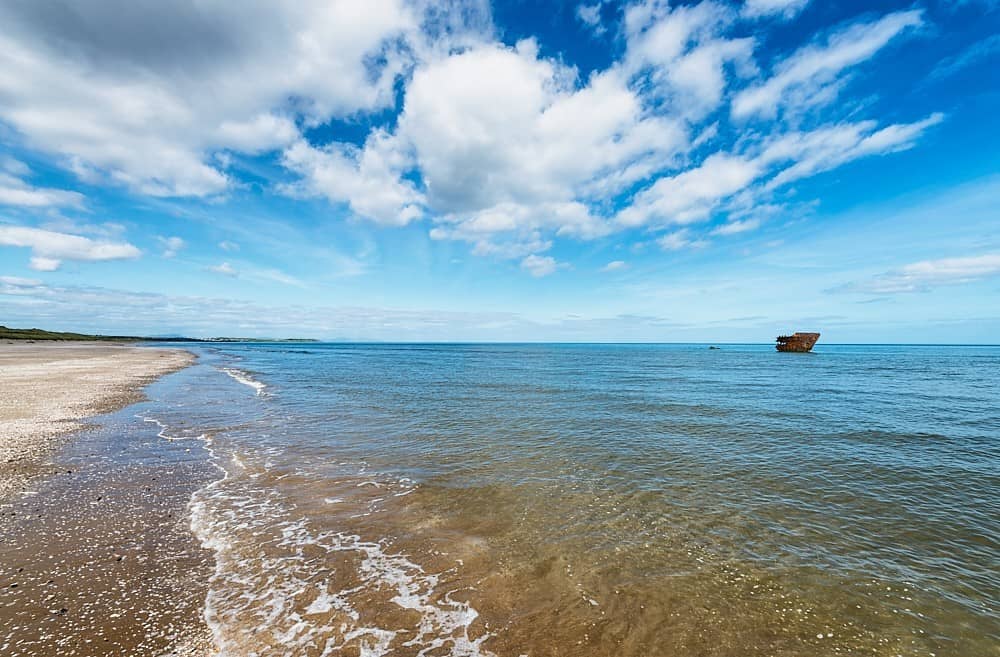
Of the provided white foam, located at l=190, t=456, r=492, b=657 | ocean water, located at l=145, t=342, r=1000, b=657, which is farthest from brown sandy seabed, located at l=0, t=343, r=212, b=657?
ocean water, located at l=145, t=342, r=1000, b=657

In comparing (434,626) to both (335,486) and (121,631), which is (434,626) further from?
(335,486)

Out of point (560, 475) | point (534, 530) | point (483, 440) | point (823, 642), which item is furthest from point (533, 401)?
point (823, 642)

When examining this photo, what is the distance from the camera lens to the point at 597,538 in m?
8.71

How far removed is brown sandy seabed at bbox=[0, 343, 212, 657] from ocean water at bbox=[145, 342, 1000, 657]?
1.83ft

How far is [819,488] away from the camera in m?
12.0

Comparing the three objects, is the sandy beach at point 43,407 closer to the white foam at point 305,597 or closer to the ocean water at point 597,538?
the ocean water at point 597,538

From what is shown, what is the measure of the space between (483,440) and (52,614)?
12538mm

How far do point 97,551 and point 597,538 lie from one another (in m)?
9.35

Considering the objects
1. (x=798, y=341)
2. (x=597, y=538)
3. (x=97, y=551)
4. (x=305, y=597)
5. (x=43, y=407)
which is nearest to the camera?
(x=305, y=597)

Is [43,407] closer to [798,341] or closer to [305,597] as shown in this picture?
[305,597]

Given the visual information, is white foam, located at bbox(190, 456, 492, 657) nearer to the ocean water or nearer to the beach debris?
the ocean water

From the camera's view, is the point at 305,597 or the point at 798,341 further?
the point at 798,341

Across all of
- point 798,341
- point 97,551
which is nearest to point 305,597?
point 97,551

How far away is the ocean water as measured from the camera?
19.4 ft
